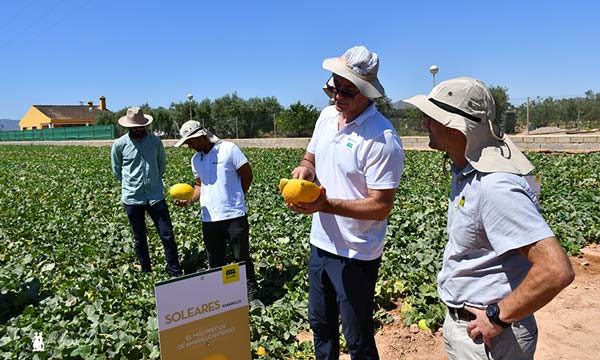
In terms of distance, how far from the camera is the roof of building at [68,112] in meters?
73.4

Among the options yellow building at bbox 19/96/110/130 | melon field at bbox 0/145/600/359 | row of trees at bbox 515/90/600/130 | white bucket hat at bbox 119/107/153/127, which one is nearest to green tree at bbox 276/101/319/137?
row of trees at bbox 515/90/600/130

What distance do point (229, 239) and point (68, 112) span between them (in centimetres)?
7984

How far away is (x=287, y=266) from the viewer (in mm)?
5652

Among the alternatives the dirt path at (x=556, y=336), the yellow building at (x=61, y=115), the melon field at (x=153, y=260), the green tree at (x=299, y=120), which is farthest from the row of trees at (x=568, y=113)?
the yellow building at (x=61, y=115)

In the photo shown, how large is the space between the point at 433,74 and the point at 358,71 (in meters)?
21.0

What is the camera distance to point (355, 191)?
8.73ft

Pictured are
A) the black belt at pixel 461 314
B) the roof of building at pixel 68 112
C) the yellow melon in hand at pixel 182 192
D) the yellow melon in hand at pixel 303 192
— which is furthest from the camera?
the roof of building at pixel 68 112

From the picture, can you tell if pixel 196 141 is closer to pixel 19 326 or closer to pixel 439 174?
pixel 19 326

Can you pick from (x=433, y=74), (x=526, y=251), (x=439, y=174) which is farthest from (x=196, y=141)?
(x=433, y=74)

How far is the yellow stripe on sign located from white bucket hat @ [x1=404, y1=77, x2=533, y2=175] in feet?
4.33

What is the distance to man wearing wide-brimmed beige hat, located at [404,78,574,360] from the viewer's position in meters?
1.63

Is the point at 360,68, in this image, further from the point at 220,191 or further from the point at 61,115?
the point at 61,115

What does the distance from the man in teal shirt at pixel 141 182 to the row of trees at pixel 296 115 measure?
2076 cm

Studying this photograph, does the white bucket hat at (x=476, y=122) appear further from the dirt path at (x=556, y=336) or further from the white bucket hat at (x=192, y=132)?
the white bucket hat at (x=192, y=132)
